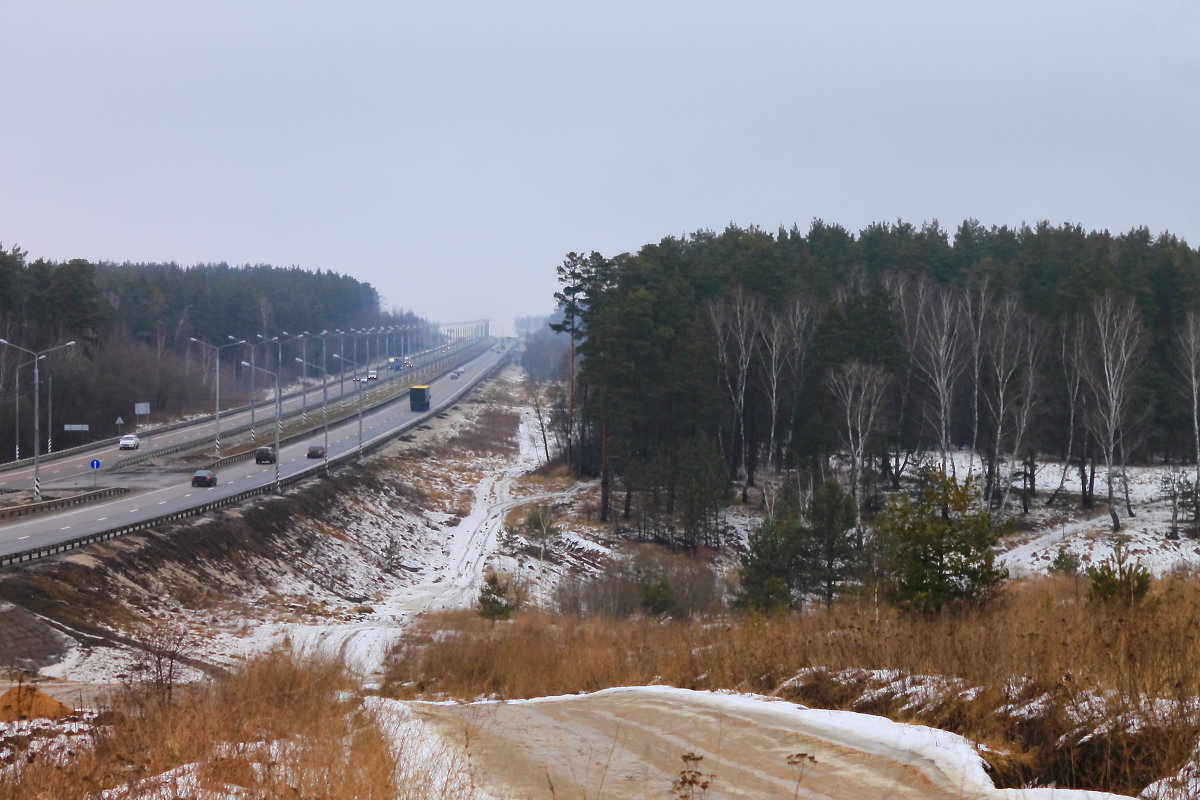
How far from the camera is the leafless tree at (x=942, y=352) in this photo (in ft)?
178

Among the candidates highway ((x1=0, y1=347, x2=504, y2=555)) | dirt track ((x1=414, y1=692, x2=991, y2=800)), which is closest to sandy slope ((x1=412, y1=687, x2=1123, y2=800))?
dirt track ((x1=414, y1=692, x2=991, y2=800))

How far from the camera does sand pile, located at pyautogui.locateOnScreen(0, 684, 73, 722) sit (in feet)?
37.6

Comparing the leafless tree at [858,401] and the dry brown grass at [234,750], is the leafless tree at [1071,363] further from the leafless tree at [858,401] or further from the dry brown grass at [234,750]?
the dry brown grass at [234,750]

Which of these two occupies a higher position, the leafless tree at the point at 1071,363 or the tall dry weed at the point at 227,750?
the leafless tree at the point at 1071,363

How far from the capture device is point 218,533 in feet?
152

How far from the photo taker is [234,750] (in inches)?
363

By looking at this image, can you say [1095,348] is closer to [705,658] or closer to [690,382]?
[690,382]

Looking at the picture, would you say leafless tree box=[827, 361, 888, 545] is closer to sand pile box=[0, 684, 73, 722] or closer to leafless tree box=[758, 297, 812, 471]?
leafless tree box=[758, 297, 812, 471]

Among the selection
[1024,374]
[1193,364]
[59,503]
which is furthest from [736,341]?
[59,503]

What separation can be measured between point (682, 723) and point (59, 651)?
21.3 meters

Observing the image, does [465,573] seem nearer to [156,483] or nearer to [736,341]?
[156,483]

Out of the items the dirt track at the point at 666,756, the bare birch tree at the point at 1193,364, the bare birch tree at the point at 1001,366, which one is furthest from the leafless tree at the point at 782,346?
the dirt track at the point at 666,756

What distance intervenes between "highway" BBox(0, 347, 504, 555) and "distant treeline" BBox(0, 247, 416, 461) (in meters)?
7.51

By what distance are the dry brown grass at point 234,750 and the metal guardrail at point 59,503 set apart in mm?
41000
